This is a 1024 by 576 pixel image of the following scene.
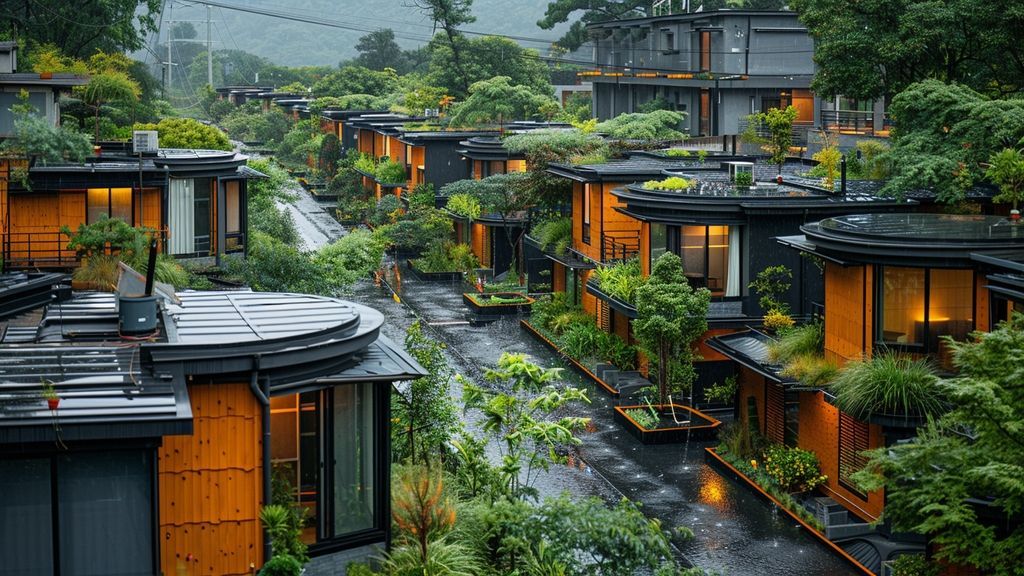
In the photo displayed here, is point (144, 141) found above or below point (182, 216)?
above

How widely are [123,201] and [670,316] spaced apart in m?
16.3

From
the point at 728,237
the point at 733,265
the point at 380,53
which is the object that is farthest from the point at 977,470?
the point at 380,53

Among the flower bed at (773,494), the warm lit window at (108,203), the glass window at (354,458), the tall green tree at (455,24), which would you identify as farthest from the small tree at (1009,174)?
the tall green tree at (455,24)

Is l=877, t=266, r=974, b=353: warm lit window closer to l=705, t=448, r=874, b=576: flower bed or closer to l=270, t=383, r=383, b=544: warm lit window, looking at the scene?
l=705, t=448, r=874, b=576: flower bed

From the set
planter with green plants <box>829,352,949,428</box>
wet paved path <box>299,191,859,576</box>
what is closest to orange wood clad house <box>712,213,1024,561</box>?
planter with green plants <box>829,352,949,428</box>

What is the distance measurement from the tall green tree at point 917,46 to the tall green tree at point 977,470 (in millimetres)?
22841

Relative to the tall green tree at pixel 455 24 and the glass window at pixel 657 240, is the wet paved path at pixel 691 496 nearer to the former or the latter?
the glass window at pixel 657 240

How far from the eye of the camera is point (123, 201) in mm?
39531

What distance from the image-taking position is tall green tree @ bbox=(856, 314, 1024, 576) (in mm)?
19219

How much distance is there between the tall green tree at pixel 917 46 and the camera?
41.5 meters

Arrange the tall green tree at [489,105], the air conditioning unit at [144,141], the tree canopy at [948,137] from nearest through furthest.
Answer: the tree canopy at [948,137], the air conditioning unit at [144,141], the tall green tree at [489,105]

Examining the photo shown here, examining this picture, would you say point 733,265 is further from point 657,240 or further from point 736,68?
point 736,68

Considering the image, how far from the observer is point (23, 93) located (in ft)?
136

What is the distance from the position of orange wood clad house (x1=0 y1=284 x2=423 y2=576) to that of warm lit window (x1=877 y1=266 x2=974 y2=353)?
11490 mm
